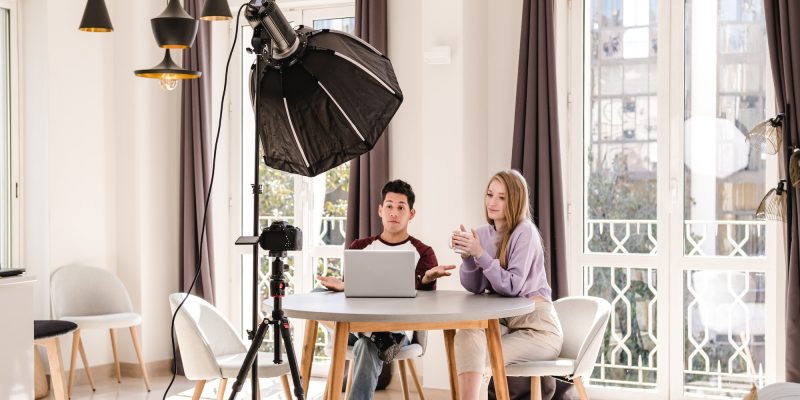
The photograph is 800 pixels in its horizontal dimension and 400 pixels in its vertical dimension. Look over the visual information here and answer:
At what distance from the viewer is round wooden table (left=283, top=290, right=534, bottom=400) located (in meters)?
3.09

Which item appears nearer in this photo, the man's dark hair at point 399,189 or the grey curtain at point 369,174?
the man's dark hair at point 399,189

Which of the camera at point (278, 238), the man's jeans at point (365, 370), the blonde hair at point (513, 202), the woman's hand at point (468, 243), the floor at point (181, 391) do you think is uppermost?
the blonde hair at point (513, 202)

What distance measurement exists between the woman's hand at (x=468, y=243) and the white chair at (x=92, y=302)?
8.26 feet

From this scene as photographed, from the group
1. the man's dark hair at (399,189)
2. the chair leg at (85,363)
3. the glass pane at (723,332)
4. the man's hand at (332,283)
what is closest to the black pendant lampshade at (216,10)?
the man's dark hair at (399,189)

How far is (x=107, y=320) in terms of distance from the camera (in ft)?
17.1

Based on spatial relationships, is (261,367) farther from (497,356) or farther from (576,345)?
(576,345)

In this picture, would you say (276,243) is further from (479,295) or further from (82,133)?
(82,133)

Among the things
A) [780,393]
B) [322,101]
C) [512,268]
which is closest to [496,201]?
[512,268]

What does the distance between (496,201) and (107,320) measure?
8.38ft

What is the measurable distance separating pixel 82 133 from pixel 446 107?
2321 mm

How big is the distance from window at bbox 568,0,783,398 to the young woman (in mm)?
1322

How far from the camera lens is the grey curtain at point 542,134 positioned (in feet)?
16.2

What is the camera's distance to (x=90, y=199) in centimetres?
574

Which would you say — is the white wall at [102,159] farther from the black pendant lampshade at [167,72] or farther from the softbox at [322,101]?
the softbox at [322,101]
